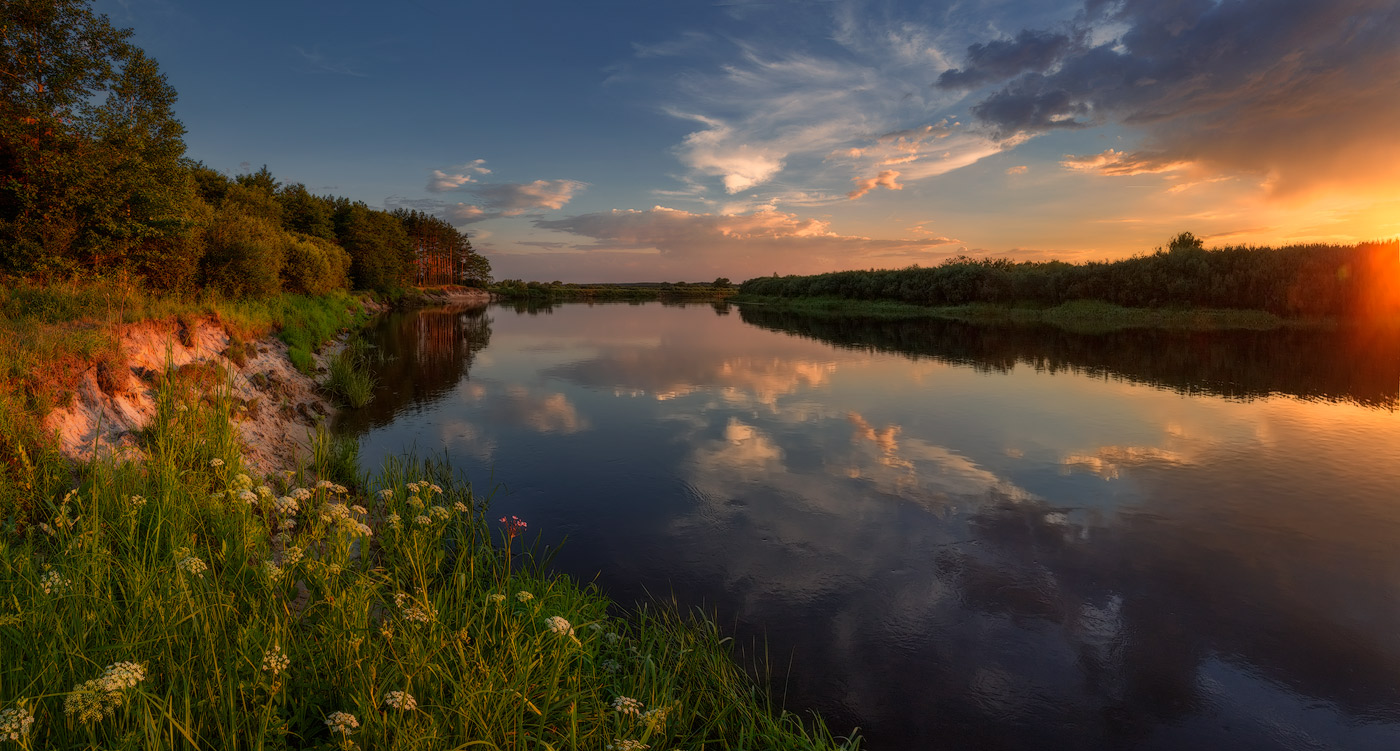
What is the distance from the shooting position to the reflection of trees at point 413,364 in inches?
703

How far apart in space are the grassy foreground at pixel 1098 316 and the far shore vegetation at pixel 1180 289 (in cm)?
9

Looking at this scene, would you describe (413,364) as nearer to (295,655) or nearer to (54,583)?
(54,583)

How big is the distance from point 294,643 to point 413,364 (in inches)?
992

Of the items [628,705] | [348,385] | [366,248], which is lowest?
[348,385]

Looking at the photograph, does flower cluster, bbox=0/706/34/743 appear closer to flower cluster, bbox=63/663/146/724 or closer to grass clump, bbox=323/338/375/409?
flower cluster, bbox=63/663/146/724

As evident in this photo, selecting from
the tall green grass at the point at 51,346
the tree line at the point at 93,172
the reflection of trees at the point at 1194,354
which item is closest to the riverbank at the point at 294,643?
the tall green grass at the point at 51,346

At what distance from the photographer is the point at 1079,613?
24.4 ft

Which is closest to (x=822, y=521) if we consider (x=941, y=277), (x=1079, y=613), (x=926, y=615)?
(x=926, y=615)

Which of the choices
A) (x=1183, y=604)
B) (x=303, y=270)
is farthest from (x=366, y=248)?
(x=1183, y=604)

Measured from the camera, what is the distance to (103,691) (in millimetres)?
3246

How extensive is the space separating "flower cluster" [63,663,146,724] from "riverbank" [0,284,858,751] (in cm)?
2

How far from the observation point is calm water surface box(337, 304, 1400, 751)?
238 inches

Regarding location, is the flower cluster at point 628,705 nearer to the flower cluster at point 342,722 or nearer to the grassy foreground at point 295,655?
the grassy foreground at point 295,655

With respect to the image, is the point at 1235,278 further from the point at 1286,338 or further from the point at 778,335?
the point at 778,335
